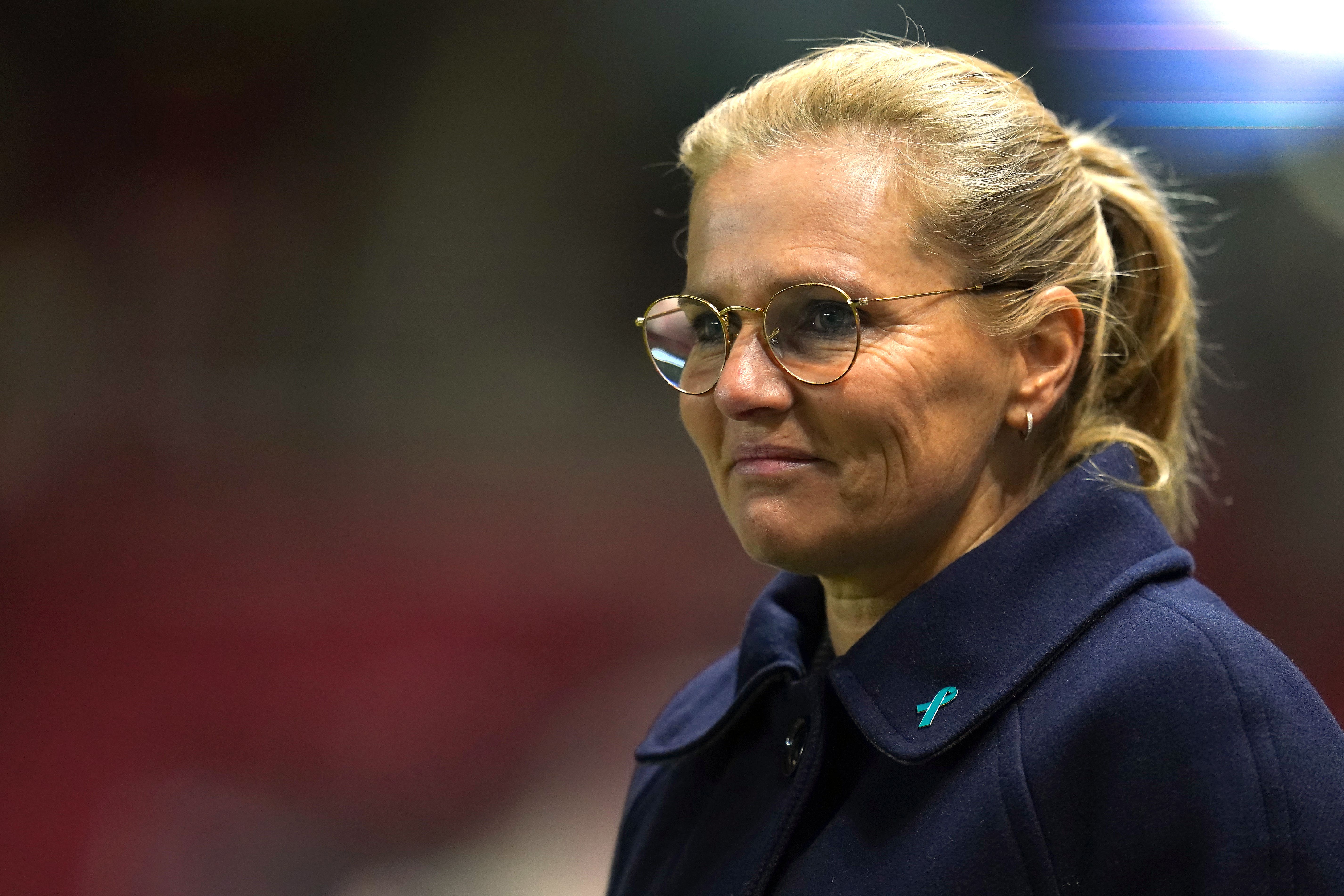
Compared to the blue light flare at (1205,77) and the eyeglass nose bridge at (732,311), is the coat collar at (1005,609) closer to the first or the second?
the eyeglass nose bridge at (732,311)

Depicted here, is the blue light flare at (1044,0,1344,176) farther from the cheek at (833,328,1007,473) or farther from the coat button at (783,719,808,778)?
the coat button at (783,719,808,778)

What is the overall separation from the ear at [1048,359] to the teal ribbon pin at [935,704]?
292 millimetres

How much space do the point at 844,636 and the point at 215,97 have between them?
222cm

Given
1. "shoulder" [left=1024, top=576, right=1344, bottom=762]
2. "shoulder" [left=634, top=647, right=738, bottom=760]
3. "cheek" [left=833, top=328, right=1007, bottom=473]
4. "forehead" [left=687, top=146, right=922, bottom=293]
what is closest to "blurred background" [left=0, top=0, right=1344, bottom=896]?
"shoulder" [left=634, top=647, right=738, bottom=760]

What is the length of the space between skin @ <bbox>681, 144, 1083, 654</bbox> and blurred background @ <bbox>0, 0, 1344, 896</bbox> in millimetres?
1504

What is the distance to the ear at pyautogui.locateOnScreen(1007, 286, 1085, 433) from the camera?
1225mm

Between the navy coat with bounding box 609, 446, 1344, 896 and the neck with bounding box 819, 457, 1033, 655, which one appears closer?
the navy coat with bounding box 609, 446, 1344, 896

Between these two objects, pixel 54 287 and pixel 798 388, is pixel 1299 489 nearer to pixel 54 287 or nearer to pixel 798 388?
pixel 798 388

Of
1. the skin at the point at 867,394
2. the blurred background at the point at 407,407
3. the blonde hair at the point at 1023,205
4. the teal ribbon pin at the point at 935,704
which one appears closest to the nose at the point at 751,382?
the skin at the point at 867,394

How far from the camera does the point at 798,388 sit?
3.87 feet

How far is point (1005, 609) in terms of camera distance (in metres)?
1.13

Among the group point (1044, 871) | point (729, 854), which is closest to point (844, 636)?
point (729, 854)

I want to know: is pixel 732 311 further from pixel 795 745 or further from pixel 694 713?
pixel 694 713

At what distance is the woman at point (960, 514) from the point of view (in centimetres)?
97
